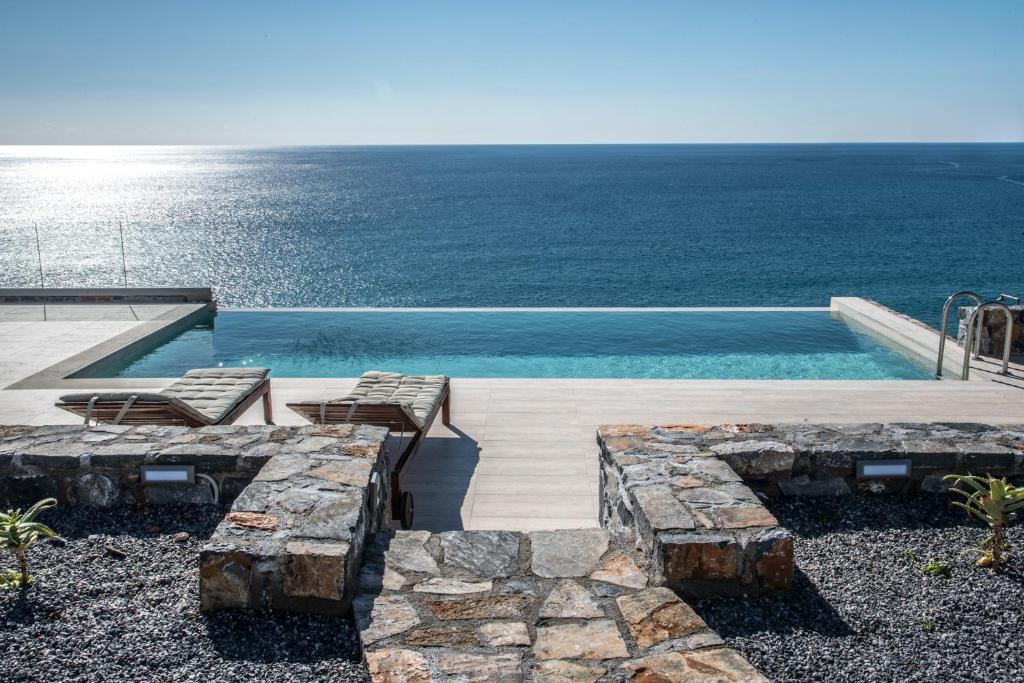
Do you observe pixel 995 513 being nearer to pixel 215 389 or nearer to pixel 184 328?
pixel 215 389

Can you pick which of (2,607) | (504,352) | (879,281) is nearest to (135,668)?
(2,607)

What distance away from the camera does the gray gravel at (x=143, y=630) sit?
7.91ft

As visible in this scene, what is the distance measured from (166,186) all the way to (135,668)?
90747 millimetres

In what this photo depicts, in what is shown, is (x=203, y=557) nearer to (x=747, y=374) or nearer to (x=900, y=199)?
(x=747, y=374)

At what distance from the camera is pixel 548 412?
20.3 feet

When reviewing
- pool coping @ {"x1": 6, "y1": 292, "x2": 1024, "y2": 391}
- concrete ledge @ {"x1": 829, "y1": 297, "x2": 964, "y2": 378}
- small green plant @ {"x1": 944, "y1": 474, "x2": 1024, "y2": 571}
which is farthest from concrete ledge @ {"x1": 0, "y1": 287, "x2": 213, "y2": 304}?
small green plant @ {"x1": 944, "y1": 474, "x2": 1024, "y2": 571}

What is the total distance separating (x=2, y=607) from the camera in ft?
9.16

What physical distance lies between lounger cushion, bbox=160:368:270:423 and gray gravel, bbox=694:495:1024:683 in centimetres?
357

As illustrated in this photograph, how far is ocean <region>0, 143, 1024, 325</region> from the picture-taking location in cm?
2777

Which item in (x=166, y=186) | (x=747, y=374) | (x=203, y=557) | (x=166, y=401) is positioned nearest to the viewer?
(x=203, y=557)

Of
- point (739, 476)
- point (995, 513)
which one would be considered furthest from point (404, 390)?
point (995, 513)

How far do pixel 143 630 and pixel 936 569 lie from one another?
2.88 metres

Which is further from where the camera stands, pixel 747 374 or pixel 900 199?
pixel 900 199

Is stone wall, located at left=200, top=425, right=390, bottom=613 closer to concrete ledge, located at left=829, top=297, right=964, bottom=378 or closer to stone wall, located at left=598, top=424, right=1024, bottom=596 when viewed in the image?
stone wall, located at left=598, top=424, right=1024, bottom=596
